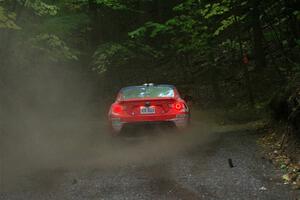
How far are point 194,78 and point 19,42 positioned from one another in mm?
9602

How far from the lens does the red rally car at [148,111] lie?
12.6 metres

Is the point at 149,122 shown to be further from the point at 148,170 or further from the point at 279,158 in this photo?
the point at 279,158

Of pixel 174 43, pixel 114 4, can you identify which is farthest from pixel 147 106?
pixel 114 4

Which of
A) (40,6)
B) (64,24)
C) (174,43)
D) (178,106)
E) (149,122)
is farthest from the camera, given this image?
(174,43)

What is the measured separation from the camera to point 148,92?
13.3 metres

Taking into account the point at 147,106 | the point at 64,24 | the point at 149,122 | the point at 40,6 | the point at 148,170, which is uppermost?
the point at 40,6

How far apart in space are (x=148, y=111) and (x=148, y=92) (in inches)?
32.3

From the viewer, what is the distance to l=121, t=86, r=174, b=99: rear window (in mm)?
13070

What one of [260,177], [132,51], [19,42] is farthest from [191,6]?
[260,177]

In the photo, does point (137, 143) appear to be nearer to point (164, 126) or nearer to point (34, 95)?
point (164, 126)

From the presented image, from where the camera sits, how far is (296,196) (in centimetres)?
747

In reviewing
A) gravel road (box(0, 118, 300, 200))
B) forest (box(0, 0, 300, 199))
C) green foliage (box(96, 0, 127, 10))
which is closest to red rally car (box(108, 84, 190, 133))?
gravel road (box(0, 118, 300, 200))

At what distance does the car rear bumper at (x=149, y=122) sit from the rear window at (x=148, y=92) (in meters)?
0.65

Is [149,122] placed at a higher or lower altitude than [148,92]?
lower
